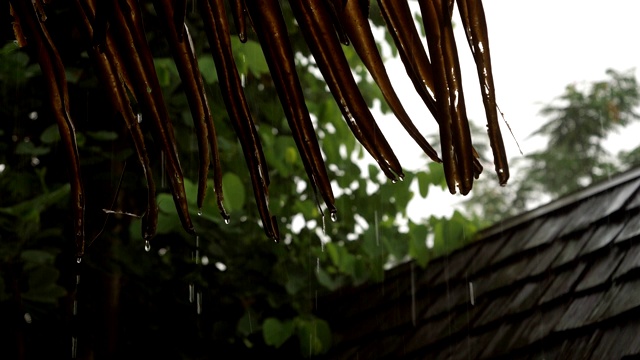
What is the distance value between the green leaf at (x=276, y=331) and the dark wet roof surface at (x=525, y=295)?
0.34m

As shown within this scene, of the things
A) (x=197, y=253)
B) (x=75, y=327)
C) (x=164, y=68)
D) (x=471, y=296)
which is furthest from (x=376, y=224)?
(x=75, y=327)

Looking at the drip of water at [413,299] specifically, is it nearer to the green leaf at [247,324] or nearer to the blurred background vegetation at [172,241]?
the blurred background vegetation at [172,241]

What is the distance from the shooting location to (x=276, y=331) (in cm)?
269

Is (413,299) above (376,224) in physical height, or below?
below

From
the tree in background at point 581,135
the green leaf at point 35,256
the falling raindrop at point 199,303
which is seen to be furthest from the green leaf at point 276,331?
the tree in background at point 581,135

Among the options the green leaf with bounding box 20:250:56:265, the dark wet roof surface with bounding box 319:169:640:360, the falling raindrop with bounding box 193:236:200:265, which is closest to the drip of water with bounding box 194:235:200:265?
the falling raindrop with bounding box 193:236:200:265

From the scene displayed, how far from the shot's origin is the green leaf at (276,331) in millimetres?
2666

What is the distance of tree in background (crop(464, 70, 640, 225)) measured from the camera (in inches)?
533

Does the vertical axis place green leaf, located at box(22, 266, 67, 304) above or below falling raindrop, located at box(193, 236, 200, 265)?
below

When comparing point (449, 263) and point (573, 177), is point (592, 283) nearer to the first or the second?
point (449, 263)

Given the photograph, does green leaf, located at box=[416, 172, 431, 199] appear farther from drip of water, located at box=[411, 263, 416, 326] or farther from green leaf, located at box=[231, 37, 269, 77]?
green leaf, located at box=[231, 37, 269, 77]

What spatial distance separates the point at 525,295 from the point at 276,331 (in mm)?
791

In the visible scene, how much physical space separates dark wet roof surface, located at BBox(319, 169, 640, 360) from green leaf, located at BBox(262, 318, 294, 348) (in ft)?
1.13

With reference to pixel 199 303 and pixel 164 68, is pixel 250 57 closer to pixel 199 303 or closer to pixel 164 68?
pixel 164 68
